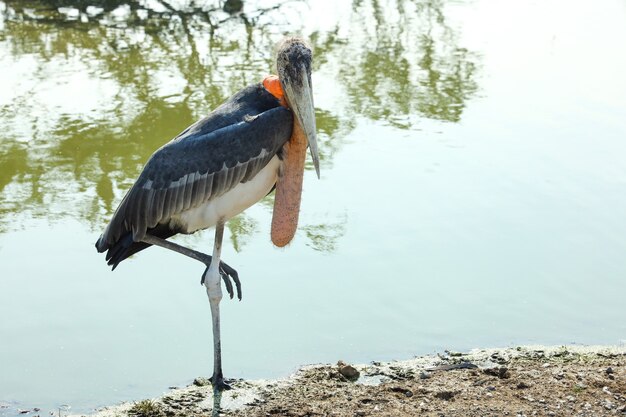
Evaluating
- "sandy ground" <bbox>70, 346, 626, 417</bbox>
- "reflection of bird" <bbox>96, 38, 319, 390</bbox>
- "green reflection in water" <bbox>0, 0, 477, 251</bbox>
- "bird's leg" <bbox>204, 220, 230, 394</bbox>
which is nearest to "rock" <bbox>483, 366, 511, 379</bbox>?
"sandy ground" <bbox>70, 346, 626, 417</bbox>

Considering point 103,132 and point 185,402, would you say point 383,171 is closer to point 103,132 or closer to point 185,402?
point 103,132

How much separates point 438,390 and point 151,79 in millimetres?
7291

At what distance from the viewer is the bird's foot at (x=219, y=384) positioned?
5.20m

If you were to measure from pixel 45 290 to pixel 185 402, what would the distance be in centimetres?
194

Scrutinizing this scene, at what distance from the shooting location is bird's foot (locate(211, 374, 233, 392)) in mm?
5195

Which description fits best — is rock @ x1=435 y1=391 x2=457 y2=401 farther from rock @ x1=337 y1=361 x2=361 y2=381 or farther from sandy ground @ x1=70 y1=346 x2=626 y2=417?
rock @ x1=337 y1=361 x2=361 y2=381

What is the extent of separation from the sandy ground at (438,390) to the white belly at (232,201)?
89 centimetres

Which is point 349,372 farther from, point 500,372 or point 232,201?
point 232,201

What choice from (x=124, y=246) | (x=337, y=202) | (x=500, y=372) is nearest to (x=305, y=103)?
(x=124, y=246)

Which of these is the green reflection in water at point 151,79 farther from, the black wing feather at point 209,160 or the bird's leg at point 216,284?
the black wing feather at point 209,160

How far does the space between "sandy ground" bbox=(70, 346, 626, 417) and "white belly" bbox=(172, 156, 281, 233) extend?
34.9 inches

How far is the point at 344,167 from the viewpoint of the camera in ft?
28.8

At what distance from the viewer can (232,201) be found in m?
5.32

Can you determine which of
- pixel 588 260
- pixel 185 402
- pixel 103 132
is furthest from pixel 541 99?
pixel 185 402
